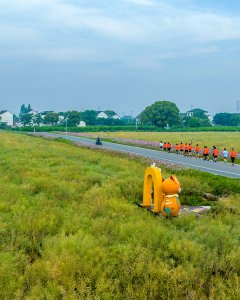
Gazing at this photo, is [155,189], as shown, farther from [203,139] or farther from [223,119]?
[223,119]

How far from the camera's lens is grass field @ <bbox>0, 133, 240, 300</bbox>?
16.2 ft

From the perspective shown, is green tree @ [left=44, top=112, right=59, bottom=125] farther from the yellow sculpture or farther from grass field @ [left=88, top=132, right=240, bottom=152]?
the yellow sculpture

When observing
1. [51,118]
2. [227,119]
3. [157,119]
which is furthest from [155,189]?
[227,119]

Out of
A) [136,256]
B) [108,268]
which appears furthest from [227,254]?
[108,268]

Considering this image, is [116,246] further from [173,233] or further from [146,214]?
[146,214]

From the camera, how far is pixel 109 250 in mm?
6074

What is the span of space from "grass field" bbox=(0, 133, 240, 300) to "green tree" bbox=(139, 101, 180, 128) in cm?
9308

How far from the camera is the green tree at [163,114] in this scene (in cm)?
10238

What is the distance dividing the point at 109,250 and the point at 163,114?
98086mm

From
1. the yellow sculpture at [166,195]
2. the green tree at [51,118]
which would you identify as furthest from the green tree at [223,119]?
the yellow sculpture at [166,195]

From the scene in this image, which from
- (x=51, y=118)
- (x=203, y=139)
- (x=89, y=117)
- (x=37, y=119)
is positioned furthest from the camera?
(x=89, y=117)

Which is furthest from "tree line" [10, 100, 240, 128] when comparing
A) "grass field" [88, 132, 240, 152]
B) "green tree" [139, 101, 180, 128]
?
"grass field" [88, 132, 240, 152]

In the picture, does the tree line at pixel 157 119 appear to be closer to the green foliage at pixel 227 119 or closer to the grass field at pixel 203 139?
the green foliage at pixel 227 119

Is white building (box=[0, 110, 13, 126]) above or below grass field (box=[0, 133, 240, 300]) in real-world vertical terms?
above
